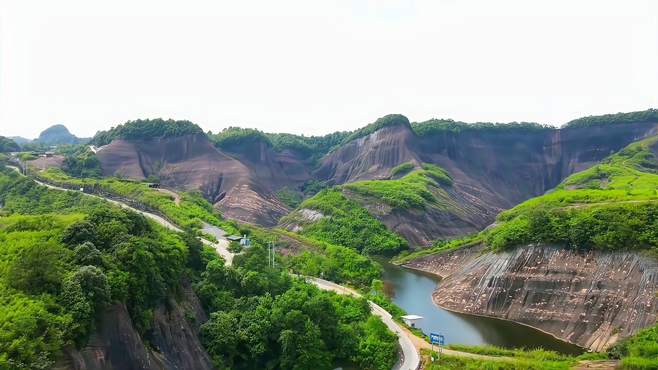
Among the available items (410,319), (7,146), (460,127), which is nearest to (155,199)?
(410,319)

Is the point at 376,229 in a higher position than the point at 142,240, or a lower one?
lower

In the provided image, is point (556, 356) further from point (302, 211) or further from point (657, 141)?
point (657, 141)

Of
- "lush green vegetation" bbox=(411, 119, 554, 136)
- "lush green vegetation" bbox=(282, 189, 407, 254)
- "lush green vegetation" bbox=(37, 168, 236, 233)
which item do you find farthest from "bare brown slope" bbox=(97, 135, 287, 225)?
"lush green vegetation" bbox=(411, 119, 554, 136)

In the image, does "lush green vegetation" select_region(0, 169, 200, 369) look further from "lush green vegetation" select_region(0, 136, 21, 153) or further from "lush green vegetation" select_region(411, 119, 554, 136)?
"lush green vegetation" select_region(411, 119, 554, 136)

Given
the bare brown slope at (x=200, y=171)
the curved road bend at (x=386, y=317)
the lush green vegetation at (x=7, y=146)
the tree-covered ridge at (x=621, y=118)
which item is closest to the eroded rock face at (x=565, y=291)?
the curved road bend at (x=386, y=317)

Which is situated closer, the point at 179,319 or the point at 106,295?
the point at 106,295

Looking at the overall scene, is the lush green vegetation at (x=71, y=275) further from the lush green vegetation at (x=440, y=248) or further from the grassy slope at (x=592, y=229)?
the lush green vegetation at (x=440, y=248)

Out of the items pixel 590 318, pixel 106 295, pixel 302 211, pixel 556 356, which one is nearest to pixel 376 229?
pixel 302 211
